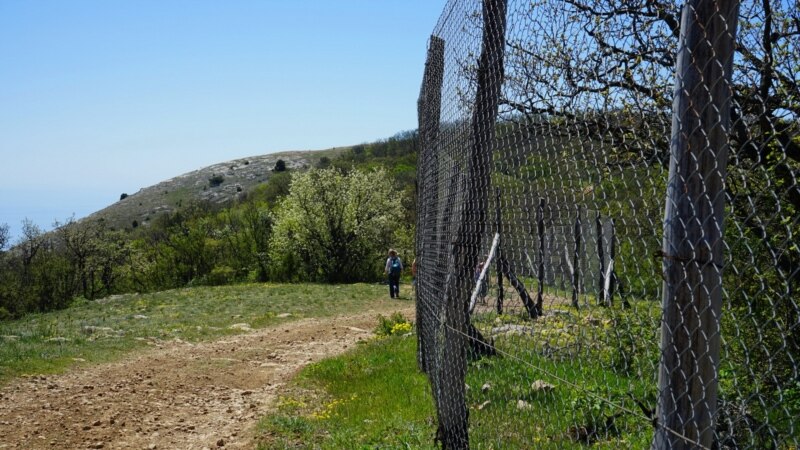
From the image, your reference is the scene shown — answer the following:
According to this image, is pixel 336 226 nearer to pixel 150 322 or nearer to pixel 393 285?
pixel 393 285

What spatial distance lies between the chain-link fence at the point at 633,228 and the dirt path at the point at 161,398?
3633mm

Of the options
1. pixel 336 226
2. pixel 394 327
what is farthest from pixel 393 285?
pixel 336 226

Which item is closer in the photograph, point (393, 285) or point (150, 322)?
point (150, 322)

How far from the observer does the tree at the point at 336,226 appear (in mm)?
35969

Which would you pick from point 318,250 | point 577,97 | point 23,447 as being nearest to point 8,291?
point 318,250

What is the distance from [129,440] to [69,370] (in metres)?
4.06

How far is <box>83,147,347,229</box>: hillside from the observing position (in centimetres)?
15250

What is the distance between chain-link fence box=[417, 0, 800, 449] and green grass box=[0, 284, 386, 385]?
782 cm

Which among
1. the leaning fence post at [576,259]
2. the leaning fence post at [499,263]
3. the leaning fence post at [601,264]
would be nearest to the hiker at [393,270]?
the leaning fence post at [499,263]

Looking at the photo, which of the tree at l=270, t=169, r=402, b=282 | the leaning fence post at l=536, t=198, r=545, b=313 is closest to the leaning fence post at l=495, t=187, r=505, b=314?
the leaning fence post at l=536, t=198, r=545, b=313

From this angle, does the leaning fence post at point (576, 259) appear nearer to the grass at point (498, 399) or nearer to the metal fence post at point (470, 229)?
the grass at point (498, 399)

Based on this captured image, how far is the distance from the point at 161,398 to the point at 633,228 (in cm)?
781

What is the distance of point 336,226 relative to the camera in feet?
118

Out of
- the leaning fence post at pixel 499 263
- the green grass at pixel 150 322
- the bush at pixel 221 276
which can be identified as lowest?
the bush at pixel 221 276
